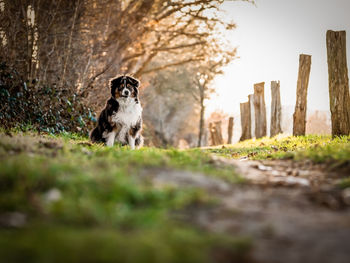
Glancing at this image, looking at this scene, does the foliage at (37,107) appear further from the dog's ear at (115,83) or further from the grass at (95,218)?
the grass at (95,218)

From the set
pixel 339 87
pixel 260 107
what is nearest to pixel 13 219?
pixel 339 87

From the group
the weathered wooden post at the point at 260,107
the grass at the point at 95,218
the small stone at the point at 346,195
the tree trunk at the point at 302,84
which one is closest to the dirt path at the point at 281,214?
the small stone at the point at 346,195

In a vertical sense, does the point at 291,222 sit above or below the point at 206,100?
below

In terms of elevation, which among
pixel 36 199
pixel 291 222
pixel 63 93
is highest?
pixel 63 93

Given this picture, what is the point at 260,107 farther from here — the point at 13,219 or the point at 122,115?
the point at 13,219

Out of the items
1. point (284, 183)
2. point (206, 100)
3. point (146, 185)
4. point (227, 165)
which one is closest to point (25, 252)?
point (146, 185)

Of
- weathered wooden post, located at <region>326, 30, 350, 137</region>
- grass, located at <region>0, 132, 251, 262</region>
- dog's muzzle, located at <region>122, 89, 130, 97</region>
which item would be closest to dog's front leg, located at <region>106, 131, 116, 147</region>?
dog's muzzle, located at <region>122, 89, 130, 97</region>

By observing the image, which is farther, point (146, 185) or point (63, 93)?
point (63, 93)

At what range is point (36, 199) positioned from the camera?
9.96 feet

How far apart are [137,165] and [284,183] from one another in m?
1.85

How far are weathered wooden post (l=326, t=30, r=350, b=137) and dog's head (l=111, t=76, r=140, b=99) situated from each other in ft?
19.4

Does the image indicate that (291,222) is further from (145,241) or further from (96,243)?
(96,243)

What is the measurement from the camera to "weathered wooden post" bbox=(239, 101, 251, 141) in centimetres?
2134

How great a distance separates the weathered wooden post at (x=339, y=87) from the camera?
10336 mm
